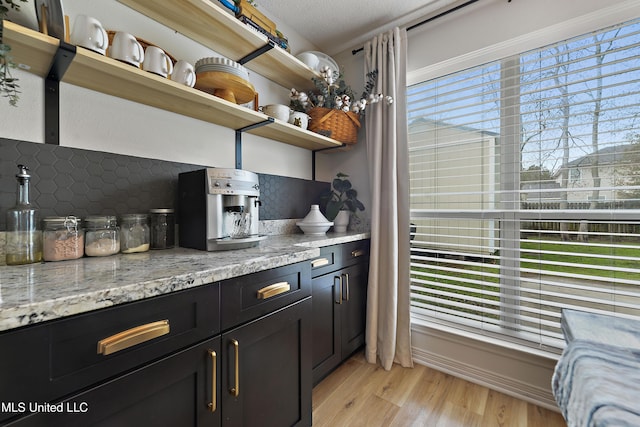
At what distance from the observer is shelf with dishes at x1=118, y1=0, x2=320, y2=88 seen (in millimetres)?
1244

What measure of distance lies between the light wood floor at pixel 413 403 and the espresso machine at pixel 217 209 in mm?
1056

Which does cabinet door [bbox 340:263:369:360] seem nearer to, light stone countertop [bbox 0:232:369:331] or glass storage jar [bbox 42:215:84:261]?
light stone countertop [bbox 0:232:369:331]

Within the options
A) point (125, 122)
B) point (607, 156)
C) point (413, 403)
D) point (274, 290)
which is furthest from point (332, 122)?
point (413, 403)

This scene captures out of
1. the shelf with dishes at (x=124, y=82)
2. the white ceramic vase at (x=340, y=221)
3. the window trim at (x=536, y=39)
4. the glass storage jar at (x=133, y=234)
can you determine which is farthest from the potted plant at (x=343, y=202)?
the glass storage jar at (x=133, y=234)

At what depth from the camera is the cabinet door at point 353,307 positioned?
1.76 meters

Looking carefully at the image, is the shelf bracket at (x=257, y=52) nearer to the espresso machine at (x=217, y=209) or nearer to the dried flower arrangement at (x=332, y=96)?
the dried flower arrangement at (x=332, y=96)

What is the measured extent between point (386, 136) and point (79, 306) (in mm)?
1859

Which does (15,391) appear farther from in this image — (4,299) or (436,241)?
(436,241)

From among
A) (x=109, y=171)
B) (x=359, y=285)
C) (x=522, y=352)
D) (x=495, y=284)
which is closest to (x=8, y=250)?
(x=109, y=171)

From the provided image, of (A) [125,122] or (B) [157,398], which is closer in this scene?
(B) [157,398]

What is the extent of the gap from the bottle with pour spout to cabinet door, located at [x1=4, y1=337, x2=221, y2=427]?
62cm

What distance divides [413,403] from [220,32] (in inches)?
90.8

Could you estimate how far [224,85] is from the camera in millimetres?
1374

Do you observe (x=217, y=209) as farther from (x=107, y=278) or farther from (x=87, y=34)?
(x=87, y=34)
